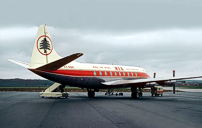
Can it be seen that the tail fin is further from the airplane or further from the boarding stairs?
the boarding stairs

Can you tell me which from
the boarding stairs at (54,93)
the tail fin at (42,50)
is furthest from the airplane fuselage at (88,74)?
the boarding stairs at (54,93)

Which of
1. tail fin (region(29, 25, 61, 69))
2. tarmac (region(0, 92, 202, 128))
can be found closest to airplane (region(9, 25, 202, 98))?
tail fin (region(29, 25, 61, 69))

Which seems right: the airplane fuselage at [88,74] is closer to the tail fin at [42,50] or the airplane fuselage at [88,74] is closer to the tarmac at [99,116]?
the tail fin at [42,50]

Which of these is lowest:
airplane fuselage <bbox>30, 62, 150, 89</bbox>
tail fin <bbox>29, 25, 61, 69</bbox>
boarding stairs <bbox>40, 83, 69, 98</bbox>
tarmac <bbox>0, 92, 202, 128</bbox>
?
tarmac <bbox>0, 92, 202, 128</bbox>

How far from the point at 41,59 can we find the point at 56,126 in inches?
611

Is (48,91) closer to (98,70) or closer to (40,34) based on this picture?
(98,70)

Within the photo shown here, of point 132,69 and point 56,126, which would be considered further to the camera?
point 132,69

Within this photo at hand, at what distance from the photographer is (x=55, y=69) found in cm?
2420

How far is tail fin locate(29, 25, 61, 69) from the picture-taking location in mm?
24188

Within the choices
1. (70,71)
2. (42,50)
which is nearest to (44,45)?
(42,50)

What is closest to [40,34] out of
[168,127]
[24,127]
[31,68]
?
[31,68]

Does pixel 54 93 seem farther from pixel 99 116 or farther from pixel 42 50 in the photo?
pixel 99 116

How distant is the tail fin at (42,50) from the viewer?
952 inches

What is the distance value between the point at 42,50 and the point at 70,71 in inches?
161
